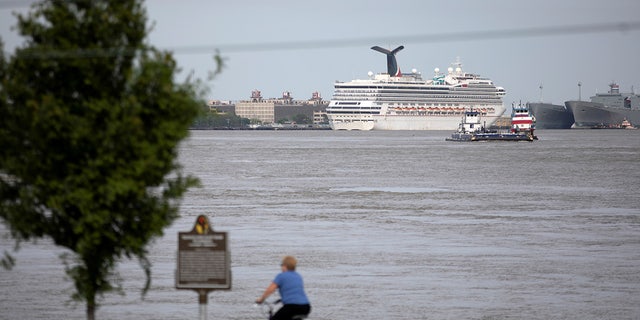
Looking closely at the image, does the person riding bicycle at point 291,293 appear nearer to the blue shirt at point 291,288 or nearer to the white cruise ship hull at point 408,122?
the blue shirt at point 291,288

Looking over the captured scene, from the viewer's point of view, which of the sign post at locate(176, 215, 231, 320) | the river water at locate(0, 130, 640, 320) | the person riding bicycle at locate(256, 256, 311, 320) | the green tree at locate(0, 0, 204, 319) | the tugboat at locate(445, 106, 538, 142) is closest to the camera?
the green tree at locate(0, 0, 204, 319)

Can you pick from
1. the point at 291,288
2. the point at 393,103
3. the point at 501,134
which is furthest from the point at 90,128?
the point at 393,103

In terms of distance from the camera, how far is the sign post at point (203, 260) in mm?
12578

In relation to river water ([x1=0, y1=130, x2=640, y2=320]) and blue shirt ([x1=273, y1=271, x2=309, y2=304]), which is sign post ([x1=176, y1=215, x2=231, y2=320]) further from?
river water ([x1=0, y1=130, x2=640, y2=320])

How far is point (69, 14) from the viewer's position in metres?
12.8

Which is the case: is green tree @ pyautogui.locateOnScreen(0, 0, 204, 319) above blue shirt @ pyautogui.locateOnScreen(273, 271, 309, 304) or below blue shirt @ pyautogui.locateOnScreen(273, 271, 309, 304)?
above

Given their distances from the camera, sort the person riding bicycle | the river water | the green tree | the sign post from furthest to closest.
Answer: the river water < the person riding bicycle < the sign post < the green tree

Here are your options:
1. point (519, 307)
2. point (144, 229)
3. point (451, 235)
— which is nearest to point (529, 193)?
point (451, 235)

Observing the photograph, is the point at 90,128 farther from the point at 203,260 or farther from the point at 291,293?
the point at 291,293

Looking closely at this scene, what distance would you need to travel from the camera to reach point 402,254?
2689cm

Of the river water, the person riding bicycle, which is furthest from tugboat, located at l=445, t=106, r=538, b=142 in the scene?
the person riding bicycle

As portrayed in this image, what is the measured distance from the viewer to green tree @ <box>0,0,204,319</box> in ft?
40.2

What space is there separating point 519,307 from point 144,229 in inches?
341

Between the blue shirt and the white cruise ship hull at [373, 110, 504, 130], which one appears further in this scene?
the white cruise ship hull at [373, 110, 504, 130]
